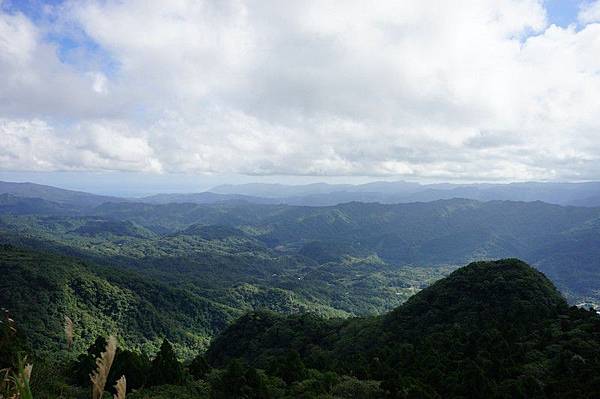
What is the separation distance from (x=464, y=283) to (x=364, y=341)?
2567 centimetres

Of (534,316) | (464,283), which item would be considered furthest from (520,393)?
(464,283)

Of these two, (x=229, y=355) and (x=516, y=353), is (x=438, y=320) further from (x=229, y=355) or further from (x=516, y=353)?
(x=229, y=355)

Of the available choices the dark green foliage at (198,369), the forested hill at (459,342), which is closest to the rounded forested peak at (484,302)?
the forested hill at (459,342)

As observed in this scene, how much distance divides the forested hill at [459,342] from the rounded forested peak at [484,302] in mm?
197

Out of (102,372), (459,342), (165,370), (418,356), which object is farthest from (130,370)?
(459,342)

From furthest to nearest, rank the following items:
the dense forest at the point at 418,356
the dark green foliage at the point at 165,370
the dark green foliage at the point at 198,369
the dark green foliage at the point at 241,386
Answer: the dark green foliage at the point at 198,369 < the dark green foliage at the point at 165,370 < the dense forest at the point at 418,356 < the dark green foliage at the point at 241,386

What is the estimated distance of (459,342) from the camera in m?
56.8

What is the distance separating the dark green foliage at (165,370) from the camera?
40719mm

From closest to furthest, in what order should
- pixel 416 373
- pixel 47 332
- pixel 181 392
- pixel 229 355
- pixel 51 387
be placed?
pixel 51 387, pixel 181 392, pixel 416 373, pixel 229 355, pixel 47 332

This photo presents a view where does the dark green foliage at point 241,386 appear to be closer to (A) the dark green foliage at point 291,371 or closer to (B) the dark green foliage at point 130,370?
(A) the dark green foliage at point 291,371

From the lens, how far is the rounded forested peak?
68812 millimetres

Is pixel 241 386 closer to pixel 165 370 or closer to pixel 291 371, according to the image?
pixel 165 370

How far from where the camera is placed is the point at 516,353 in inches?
1863

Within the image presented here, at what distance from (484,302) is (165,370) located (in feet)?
199
